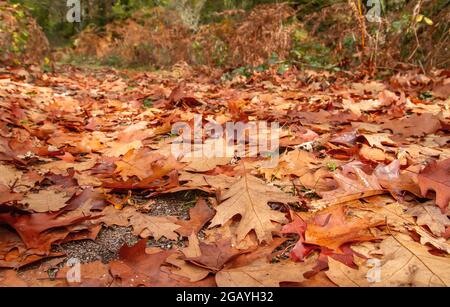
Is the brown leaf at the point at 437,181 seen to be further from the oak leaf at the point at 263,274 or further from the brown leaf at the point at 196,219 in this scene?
the brown leaf at the point at 196,219

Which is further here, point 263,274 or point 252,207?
point 252,207

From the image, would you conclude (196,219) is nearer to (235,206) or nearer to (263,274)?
(235,206)

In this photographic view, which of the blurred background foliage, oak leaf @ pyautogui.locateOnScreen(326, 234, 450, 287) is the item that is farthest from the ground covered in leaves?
the blurred background foliage

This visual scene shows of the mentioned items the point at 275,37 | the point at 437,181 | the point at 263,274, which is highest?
the point at 275,37

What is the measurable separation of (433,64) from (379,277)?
12.7ft

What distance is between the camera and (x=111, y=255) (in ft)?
3.87

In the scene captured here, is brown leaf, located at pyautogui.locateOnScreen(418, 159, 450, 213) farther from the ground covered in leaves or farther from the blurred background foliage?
the blurred background foliage

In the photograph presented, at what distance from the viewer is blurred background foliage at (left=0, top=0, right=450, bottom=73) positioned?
437 centimetres

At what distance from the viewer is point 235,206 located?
1338mm

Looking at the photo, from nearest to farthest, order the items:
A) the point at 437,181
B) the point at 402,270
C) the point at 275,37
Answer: the point at 402,270 < the point at 437,181 < the point at 275,37

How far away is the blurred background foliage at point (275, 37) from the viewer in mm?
4371

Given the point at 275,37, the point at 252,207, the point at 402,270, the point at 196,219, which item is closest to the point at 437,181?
the point at 402,270

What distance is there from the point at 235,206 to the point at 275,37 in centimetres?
450

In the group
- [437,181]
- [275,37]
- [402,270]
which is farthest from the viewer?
[275,37]
